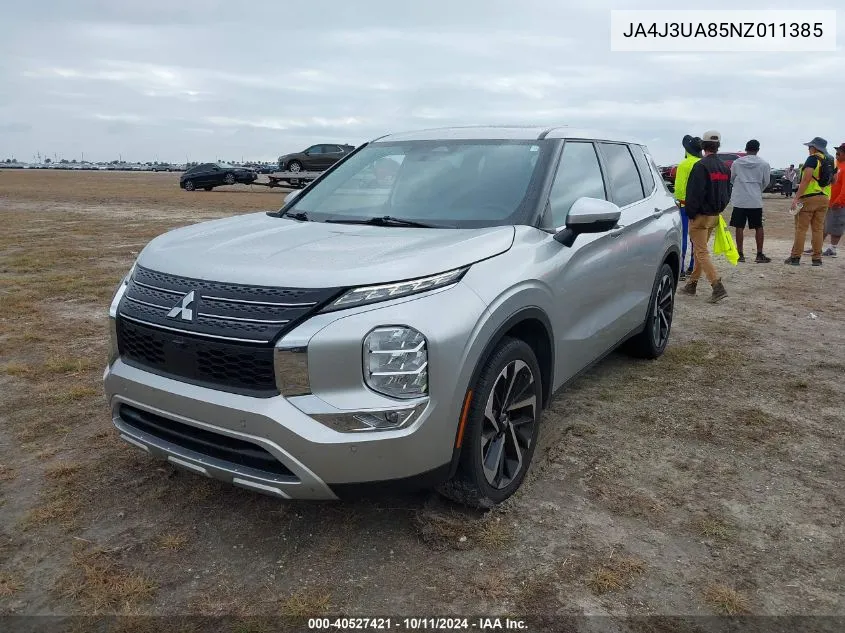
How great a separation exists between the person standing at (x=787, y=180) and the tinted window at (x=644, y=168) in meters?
26.5

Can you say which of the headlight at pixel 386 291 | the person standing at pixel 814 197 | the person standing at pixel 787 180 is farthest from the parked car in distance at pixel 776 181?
the headlight at pixel 386 291

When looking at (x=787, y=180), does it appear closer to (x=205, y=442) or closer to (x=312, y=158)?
(x=312, y=158)

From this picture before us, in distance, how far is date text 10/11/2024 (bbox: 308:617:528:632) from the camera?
2.52 metres

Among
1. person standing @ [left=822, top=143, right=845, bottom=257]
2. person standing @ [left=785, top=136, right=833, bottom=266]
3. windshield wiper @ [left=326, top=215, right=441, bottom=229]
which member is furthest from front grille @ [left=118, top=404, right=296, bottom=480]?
person standing @ [left=822, top=143, right=845, bottom=257]

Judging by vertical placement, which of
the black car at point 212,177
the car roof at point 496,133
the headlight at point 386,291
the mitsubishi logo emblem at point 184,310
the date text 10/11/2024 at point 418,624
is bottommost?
the date text 10/11/2024 at point 418,624

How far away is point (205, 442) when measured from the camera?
2.85 meters

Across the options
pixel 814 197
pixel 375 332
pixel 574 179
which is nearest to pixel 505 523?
pixel 375 332

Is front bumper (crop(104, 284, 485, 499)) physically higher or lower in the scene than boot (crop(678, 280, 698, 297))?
higher

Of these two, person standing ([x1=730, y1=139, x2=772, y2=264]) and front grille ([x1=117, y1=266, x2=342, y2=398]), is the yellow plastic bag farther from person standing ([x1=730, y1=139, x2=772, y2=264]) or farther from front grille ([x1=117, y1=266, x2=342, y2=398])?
front grille ([x1=117, y1=266, x2=342, y2=398])

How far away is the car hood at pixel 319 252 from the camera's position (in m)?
2.75

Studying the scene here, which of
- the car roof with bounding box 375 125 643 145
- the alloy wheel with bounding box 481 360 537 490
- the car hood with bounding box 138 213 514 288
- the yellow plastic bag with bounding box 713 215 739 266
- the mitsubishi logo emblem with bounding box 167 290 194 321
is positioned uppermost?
the car roof with bounding box 375 125 643 145

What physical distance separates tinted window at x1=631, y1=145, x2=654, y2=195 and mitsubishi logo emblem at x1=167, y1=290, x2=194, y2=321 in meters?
3.89

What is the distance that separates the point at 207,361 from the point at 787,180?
1251 inches

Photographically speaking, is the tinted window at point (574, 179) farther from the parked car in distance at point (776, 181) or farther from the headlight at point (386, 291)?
the parked car in distance at point (776, 181)
